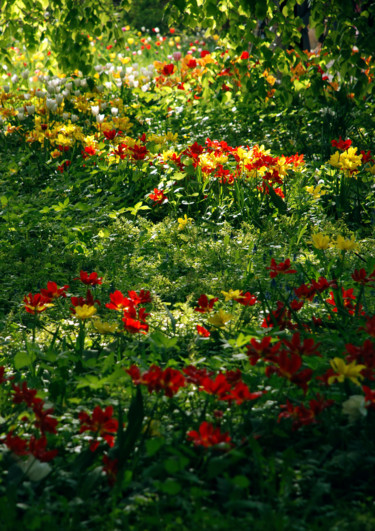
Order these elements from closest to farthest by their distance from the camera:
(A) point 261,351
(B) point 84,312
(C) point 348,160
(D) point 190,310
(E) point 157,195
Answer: (A) point 261,351, (B) point 84,312, (D) point 190,310, (C) point 348,160, (E) point 157,195

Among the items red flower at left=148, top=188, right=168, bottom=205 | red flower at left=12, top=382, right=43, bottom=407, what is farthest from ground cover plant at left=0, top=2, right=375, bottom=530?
red flower at left=148, top=188, right=168, bottom=205

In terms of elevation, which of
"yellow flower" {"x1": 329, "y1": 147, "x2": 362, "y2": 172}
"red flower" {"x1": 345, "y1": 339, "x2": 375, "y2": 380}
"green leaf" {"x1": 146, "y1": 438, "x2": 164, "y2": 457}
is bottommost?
"green leaf" {"x1": 146, "y1": 438, "x2": 164, "y2": 457}

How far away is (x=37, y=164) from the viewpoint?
17.6 feet

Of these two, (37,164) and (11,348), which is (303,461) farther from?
(37,164)

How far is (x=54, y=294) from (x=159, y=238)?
1.63 meters

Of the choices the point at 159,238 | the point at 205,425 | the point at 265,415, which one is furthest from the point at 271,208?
the point at 205,425

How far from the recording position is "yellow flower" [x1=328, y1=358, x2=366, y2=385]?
165cm

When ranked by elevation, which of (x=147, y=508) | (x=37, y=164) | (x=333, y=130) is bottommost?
(x=147, y=508)

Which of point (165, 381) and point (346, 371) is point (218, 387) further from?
point (346, 371)

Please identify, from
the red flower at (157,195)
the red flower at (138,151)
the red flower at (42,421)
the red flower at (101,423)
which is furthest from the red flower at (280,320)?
the red flower at (138,151)

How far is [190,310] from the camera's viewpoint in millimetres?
2541

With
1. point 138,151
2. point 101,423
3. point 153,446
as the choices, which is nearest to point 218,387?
point 153,446

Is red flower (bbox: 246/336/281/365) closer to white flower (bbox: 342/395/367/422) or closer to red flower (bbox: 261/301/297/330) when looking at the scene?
white flower (bbox: 342/395/367/422)

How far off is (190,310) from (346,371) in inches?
39.2
